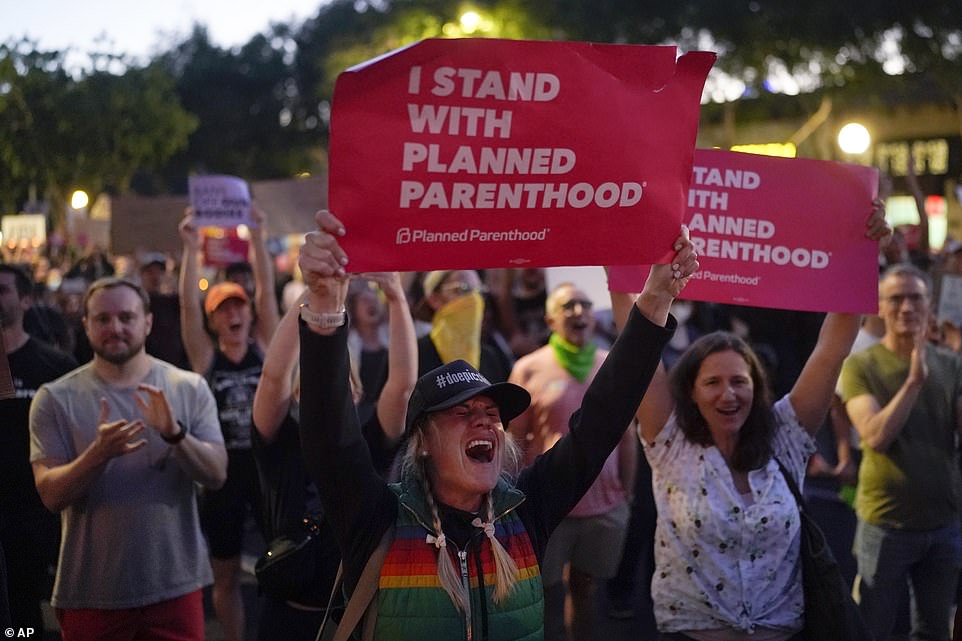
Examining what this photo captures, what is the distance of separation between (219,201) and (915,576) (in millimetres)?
6605

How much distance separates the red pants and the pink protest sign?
7.54 feet

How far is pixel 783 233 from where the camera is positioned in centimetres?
423

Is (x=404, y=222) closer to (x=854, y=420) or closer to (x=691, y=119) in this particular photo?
(x=691, y=119)

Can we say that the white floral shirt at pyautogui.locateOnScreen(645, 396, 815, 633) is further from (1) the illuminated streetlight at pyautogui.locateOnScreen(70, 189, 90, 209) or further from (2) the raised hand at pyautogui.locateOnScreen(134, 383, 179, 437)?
(1) the illuminated streetlight at pyautogui.locateOnScreen(70, 189, 90, 209)

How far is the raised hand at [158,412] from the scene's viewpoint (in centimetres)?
425

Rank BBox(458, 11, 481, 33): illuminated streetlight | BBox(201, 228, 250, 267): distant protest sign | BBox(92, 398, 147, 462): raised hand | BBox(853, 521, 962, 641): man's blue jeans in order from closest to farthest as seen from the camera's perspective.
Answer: BBox(92, 398, 147, 462): raised hand < BBox(853, 521, 962, 641): man's blue jeans < BBox(201, 228, 250, 267): distant protest sign < BBox(458, 11, 481, 33): illuminated streetlight

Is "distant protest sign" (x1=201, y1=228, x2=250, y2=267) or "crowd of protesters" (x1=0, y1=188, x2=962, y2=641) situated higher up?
"distant protest sign" (x1=201, y1=228, x2=250, y2=267)

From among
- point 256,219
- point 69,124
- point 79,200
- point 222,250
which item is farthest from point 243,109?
point 256,219

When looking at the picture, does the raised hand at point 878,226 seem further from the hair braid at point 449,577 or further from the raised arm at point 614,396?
the hair braid at point 449,577

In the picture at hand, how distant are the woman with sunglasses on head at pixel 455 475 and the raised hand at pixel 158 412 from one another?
1.54m

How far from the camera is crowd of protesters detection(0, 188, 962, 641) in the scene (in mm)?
2875

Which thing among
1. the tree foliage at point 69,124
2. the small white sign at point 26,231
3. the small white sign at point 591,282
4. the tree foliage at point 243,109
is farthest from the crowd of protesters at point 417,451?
the tree foliage at point 243,109

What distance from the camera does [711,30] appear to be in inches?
953

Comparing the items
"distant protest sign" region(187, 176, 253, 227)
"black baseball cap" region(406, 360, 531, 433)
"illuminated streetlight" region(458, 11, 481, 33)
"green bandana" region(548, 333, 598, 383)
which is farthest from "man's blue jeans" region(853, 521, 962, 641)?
Result: "illuminated streetlight" region(458, 11, 481, 33)
